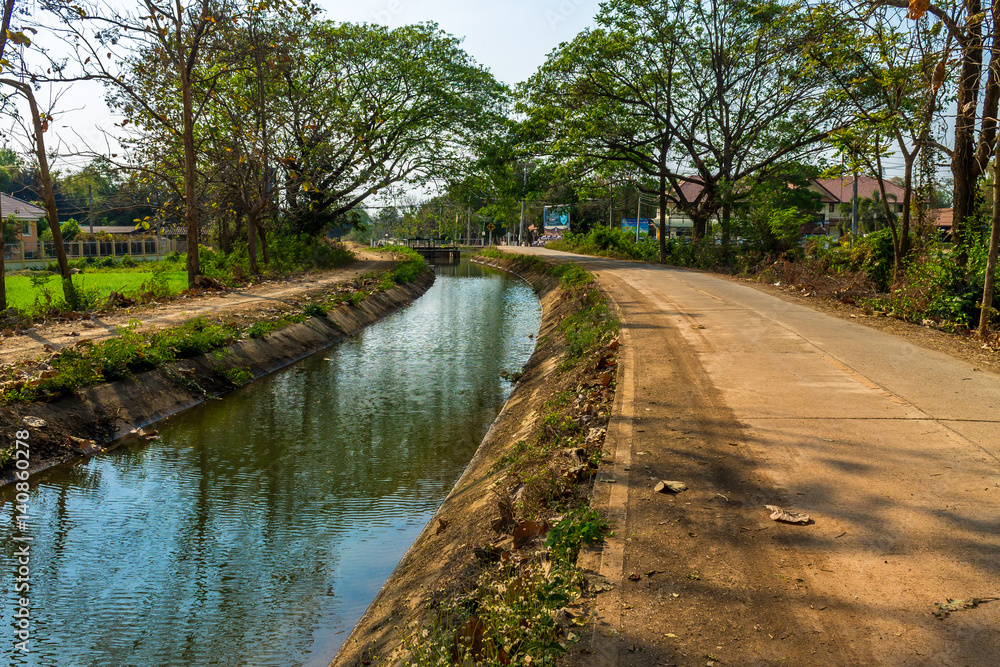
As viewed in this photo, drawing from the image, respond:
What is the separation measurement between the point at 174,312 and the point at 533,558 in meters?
13.4

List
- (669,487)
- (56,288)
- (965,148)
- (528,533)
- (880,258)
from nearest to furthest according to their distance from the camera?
(528,533), (669,487), (965,148), (880,258), (56,288)

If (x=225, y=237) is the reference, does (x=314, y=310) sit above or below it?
below

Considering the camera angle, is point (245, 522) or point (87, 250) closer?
point (245, 522)

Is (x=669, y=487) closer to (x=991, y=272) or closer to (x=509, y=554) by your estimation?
(x=509, y=554)

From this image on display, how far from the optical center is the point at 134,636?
5.11m

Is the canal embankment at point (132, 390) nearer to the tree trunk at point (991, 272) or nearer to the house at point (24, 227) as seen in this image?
the tree trunk at point (991, 272)

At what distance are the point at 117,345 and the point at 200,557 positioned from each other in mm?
5429

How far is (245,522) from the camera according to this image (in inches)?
283

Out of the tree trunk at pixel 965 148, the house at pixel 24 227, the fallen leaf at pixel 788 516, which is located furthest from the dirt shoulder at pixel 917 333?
the house at pixel 24 227

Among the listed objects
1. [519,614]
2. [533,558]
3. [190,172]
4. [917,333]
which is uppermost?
[190,172]

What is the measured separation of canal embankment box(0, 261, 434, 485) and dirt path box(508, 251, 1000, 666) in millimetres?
6452

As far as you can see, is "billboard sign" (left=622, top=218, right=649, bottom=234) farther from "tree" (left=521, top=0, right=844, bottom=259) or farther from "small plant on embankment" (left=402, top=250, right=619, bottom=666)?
"small plant on embankment" (left=402, top=250, right=619, bottom=666)

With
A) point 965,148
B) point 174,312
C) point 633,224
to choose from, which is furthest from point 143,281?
point 633,224

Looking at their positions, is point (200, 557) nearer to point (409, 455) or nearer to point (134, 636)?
point (134, 636)
